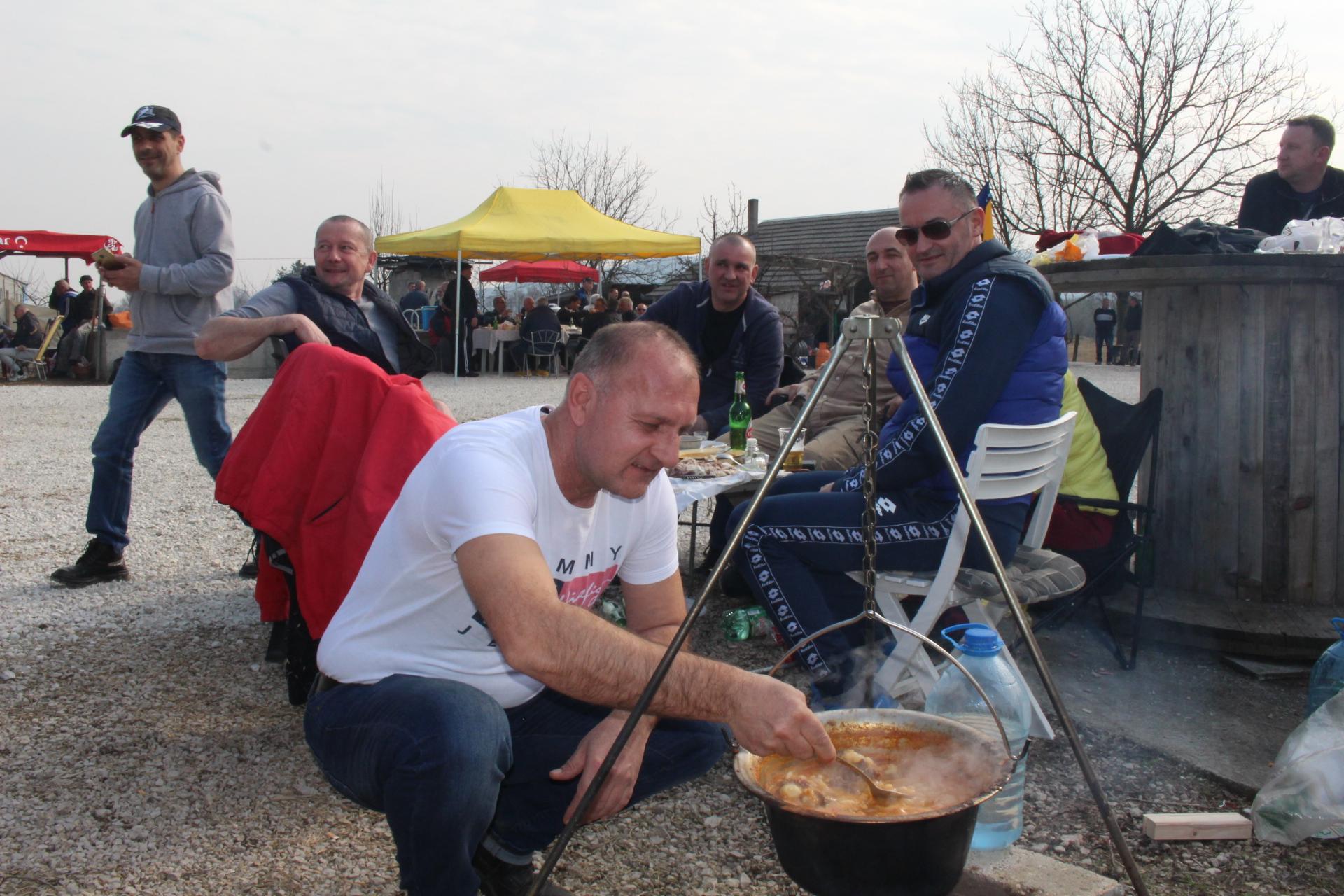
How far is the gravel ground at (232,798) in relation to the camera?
2445mm

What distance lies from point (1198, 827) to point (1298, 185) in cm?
361

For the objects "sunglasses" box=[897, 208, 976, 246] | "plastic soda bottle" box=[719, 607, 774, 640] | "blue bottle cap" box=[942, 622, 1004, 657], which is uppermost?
"sunglasses" box=[897, 208, 976, 246]

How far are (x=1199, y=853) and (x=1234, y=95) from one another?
20.5 metres

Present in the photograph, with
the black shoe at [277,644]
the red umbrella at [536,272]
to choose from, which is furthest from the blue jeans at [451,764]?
the red umbrella at [536,272]

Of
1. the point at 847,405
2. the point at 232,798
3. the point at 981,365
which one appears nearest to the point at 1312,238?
the point at 981,365

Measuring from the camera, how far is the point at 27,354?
17531mm

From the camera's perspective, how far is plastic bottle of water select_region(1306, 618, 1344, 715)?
2918 mm

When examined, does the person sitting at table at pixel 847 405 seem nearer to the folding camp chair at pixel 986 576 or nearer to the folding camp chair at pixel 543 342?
the folding camp chair at pixel 986 576

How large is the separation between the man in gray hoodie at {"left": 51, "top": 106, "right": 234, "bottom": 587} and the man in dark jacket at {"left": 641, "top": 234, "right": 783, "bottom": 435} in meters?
2.34

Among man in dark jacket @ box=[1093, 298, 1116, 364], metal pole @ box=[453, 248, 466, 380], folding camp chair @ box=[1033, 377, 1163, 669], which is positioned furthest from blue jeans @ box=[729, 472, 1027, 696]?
man in dark jacket @ box=[1093, 298, 1116, 364]

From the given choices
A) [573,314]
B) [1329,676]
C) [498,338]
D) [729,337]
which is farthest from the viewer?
[573,314]

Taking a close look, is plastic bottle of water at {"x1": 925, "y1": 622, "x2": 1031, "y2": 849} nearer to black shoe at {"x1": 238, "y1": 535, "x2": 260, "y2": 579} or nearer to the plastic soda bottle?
the plastic soda bottle

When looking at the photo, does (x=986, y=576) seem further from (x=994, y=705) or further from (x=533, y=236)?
(x=533, y=236)

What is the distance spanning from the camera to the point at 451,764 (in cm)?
185
